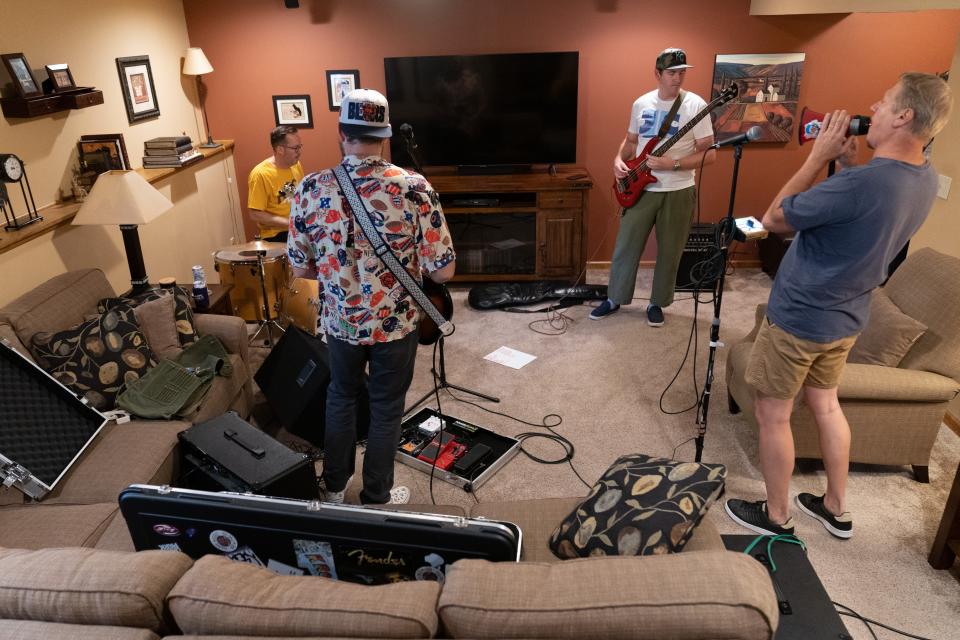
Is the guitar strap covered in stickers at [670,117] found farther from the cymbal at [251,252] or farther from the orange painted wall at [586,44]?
the cymbal at [251,252]

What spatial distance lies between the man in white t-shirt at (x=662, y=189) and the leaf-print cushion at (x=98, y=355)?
271 cm

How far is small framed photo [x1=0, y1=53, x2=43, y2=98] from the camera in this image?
292cm

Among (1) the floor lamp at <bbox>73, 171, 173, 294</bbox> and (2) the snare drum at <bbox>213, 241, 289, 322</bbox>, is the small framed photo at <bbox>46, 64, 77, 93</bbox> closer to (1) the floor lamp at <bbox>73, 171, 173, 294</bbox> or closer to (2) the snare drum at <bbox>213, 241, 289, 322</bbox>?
(1) the floor lamp at <bbox>73, 171, 173, 294</bbox>

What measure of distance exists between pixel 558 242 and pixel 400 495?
269 cm

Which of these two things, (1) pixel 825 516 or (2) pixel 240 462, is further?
(1) pixel 825 516

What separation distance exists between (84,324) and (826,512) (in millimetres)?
2913

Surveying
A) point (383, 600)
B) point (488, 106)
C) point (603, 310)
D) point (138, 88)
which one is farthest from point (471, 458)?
point (138, 88)

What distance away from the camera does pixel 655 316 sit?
4.30 m

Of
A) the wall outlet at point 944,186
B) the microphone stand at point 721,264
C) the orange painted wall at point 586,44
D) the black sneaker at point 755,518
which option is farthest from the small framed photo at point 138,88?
the wall outlet at point 944,186

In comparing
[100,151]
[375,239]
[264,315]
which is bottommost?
[264,315]

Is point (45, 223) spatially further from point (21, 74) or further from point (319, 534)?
point (319, 534)

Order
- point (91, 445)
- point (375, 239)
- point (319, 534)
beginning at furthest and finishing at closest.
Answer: point (91, 445), point (375, 239), point (319, 534)

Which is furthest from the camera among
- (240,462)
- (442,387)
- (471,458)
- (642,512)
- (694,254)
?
(694,254)

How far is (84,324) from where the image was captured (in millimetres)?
2695
